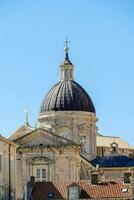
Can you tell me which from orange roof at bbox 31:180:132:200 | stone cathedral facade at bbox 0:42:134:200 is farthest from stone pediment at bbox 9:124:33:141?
orange roof at bbox 31:180:132:200

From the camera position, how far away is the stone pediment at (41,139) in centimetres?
8381

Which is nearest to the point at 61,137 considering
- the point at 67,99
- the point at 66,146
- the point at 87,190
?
the point at 66,146

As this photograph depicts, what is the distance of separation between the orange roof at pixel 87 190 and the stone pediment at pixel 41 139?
50.5 ft

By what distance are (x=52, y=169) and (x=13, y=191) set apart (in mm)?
15897

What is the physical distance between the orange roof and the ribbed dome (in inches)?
1000

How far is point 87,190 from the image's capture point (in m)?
65.9

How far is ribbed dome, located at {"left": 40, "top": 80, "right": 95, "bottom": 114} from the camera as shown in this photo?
9338 centimetres

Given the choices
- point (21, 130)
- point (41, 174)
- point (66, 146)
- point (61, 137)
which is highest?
point (21, 130)

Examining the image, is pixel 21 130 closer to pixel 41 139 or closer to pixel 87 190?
pixel 41 139

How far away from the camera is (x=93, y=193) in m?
65.4

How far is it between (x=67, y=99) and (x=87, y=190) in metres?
28.2

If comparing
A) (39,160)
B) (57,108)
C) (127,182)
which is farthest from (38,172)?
(127,182)

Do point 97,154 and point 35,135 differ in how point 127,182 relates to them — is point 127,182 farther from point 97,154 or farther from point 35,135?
point 97,154

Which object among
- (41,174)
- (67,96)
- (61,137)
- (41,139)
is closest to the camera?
(41,174)
